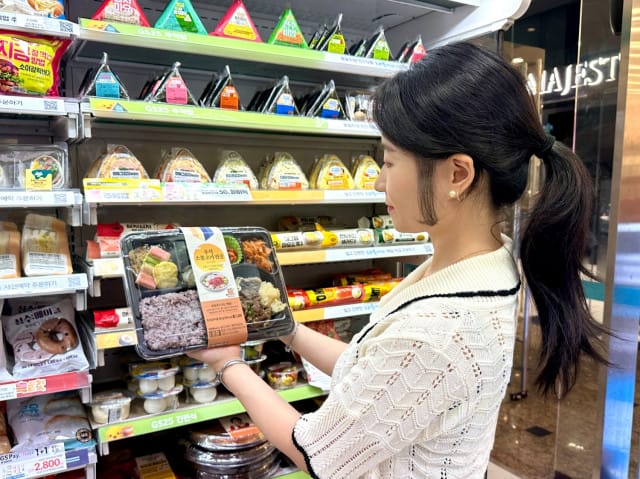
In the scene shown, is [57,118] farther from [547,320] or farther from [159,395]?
[547,320]

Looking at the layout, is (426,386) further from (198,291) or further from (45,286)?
(45,286)

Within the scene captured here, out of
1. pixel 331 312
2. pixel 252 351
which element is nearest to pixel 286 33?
pixel 331 312

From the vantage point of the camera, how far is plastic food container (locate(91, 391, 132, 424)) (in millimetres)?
1585

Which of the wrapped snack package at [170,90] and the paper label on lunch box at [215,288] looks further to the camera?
the wrapped snack package at [170,90]

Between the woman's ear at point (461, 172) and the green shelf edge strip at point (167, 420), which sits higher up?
the woman's ear at point (461, 172)

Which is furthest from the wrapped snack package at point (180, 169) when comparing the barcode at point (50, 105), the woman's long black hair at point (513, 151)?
the woman's long black hair at point (513, 151)

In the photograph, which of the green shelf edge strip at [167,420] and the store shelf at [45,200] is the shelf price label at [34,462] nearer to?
the green shelf edge strip at [167,420]

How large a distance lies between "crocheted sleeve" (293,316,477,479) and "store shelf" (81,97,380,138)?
1.05m

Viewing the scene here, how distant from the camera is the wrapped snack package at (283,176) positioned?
188cm

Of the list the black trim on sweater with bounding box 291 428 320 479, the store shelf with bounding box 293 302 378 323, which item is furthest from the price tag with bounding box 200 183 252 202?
the black trim on sweater with bounding box 291 428 320 479

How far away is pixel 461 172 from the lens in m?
0.86

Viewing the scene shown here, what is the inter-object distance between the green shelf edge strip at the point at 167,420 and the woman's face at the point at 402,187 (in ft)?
3.87

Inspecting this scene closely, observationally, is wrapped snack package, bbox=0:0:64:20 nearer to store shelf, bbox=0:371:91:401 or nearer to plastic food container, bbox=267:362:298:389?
store shelf, bbox=0:371:91:401

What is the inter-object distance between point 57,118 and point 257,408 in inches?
49.6
